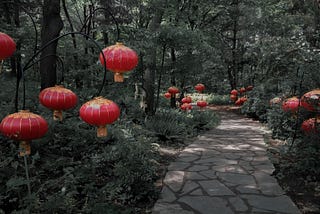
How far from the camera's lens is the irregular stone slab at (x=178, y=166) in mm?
5324

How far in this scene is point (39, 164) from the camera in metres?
4.52

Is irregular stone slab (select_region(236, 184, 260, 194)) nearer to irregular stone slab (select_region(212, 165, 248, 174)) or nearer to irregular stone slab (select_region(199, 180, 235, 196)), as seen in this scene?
irregular stone slab (select_region(199, 180, 235, 196))

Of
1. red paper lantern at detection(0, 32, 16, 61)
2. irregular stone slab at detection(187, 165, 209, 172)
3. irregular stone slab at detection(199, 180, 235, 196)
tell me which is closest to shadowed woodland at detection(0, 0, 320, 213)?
red paper lantern at detection(0, 32, 16, 61)

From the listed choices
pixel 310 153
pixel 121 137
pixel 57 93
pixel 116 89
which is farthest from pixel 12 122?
pixel 116 89

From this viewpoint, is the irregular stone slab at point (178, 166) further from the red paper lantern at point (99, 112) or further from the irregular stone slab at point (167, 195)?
the red paper lantern at point (99, 112)

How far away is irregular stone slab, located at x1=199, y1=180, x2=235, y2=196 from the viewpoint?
166 inches

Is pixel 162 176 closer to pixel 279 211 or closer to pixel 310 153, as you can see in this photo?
pixel 279 211

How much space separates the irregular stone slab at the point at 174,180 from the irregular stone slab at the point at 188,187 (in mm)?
84

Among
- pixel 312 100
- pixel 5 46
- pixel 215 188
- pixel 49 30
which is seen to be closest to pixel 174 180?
pixel 215 188

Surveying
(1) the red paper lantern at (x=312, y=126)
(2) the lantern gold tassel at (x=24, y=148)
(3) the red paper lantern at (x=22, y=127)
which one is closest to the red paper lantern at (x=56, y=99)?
(3) the red paper lantern at (x=22, y=127)

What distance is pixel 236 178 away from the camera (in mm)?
4844

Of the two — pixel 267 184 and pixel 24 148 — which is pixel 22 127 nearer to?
pixel 24 148

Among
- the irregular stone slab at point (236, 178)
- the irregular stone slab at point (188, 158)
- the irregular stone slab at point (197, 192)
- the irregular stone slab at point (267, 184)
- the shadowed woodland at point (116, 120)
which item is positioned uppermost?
the shadowed woodland at point (116, 120)

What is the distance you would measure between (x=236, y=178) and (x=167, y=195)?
1.39 meters
